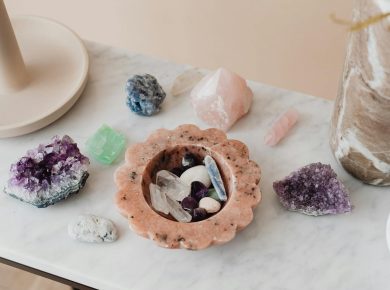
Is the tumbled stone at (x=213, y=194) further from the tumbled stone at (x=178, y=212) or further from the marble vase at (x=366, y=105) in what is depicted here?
the marble vase at (x=366, y=105)

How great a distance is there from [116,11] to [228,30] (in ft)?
0.81

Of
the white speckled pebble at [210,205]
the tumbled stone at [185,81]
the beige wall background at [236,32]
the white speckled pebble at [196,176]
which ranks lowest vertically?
the beige wall background at [236,32]

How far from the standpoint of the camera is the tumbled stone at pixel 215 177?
26.9 inches

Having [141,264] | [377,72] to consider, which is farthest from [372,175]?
[141,264]

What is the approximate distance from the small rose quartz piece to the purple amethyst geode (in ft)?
0.70

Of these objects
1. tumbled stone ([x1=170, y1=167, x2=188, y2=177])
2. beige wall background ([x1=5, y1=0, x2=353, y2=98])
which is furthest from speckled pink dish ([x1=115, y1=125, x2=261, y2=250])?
beige wall background ([x1=5, y1=0, x2=353, y2=98])

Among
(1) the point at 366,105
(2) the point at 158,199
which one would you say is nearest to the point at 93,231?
(2) the point at 158,199

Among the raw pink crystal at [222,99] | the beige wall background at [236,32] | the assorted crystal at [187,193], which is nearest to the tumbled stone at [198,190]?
the assorted crystal at [187,193]

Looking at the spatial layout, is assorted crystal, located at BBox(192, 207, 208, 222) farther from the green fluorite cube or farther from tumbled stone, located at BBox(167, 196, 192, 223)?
the green fluorite cube

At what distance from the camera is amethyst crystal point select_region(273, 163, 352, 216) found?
0.69 meters

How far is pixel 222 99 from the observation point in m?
0.76

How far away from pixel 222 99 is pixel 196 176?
11 centimetres

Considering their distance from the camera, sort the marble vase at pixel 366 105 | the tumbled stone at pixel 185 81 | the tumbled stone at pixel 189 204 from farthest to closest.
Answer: the tumbled stone at pixel 185 81
the tumbled stone at pixel 189 204
the marble vase at pixel 366 105

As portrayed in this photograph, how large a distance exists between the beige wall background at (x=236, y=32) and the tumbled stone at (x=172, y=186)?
0.64m
